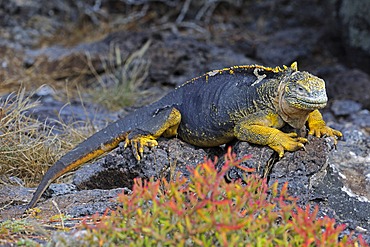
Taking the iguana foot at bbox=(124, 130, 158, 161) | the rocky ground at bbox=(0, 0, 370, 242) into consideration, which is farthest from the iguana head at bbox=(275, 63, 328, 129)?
the iguana foot at bbox=(124, 130, 158, 161)

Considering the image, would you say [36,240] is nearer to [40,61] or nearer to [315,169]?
[315,169]

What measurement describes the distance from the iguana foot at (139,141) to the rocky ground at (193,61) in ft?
0.18

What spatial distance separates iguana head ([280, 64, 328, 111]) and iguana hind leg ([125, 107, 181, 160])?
0.99m

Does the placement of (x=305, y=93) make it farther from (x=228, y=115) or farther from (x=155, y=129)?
(x=155, y=129)

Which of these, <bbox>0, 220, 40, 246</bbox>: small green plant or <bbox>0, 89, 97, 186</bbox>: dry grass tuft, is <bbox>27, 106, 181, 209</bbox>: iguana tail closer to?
<bbox>0, 89, 97, 186</bbox>: dry grass tuft

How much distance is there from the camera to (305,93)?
15.3 ft

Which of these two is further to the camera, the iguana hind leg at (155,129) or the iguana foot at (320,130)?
the iguana hind leg at (155,129)

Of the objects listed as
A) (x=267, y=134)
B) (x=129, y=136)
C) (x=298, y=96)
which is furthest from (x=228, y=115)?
(x=129, y=136)

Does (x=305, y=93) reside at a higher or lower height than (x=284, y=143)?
higher

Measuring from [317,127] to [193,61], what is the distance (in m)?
4.20

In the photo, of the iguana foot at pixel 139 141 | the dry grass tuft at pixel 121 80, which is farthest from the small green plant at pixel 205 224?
the dry grass tuft at pixel 121 80

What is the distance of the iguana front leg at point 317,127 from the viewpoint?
16.7ft

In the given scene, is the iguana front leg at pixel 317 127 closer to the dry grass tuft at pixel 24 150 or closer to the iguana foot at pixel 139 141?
the iguana foot at pixel 139 141

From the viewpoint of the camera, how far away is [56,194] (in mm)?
5219
